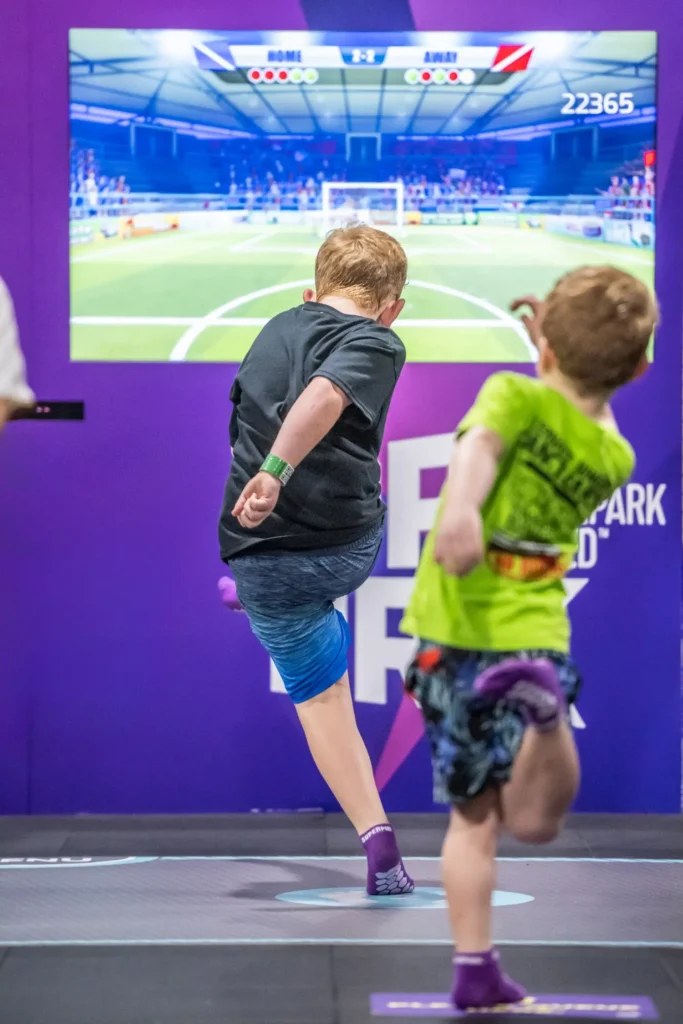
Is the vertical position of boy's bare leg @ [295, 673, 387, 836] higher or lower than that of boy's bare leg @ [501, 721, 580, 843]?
lower

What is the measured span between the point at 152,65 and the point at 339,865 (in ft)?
6.40

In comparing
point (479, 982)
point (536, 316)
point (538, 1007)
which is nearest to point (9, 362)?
point (536, 316)

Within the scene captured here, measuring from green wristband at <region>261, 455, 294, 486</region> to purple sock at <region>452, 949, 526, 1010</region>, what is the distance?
35.1 inches

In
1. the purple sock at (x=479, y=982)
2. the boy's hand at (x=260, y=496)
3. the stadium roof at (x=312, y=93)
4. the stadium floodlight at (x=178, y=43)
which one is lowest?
the purple sock at (x=479, y=982)

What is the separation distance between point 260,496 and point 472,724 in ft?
2.13

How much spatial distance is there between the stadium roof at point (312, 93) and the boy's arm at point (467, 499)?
64.1 inches

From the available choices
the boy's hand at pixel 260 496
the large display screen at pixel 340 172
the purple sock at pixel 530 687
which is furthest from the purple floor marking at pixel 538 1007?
the large display screen at pixel 340 172

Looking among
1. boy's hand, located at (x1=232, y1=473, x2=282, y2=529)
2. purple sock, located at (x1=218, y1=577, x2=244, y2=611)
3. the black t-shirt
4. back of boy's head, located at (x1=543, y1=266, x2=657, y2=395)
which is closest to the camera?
back of boy's head, located at (x1=543, y1=266, x2=657, y2=395)

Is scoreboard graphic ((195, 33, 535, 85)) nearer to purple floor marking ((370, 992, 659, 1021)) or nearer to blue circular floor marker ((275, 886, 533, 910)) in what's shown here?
blue circular floor marker ((275, 886, 533, 910))

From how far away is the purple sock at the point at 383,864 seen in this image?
273 centimetres

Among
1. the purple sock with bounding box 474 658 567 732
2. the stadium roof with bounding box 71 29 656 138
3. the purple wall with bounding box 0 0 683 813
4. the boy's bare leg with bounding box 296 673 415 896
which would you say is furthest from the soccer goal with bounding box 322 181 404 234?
the purple sock with bounding box 474 658 567 732

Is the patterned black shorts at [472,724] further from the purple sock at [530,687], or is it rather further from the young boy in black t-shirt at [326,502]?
the young boy in black t-shirt at [326,502]

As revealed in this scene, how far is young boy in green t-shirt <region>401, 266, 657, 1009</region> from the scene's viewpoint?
1.96 meters

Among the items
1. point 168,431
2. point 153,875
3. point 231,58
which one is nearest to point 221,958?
point 153,875
